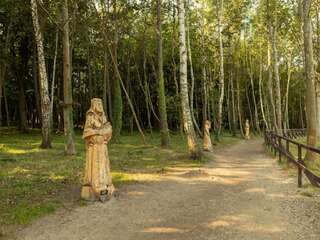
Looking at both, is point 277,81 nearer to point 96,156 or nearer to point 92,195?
point 96,156

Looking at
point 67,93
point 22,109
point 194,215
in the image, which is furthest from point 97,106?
point 22,109

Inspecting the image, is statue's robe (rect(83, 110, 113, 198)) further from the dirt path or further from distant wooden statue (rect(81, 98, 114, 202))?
the dirt path

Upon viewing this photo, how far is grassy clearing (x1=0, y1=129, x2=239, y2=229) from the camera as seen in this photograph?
853 cm

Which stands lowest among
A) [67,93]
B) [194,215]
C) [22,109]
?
[194,215]

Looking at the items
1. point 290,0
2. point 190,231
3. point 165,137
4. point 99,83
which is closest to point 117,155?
point 165,137

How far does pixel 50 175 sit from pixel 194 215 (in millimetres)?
5542

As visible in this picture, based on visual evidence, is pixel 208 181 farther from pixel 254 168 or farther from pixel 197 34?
pixel 197 34

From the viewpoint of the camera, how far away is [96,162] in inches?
360

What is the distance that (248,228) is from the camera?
7.04 metres

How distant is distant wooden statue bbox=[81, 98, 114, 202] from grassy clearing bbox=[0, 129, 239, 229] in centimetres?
42

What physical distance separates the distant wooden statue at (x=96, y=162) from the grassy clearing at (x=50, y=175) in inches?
16.6

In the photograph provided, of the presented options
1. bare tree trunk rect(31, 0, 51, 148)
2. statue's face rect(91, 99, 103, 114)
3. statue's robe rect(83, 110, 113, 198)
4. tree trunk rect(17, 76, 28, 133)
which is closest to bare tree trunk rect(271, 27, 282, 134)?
bare tree trunk rect(31, 0, 51, 148)

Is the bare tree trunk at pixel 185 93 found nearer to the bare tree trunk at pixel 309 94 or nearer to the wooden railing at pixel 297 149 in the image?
the wooden railing at pixel 297 149

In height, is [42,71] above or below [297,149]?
above
